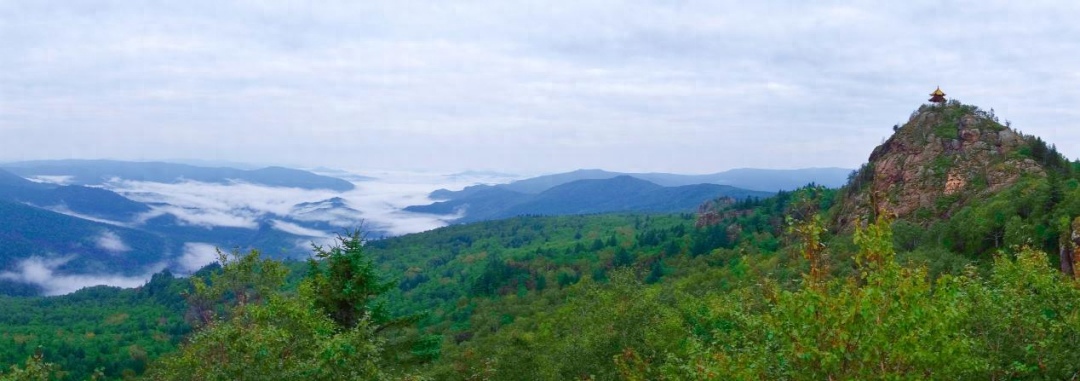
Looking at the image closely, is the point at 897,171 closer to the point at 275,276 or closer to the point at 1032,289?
the point at 1032,289

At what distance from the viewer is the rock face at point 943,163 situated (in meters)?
76.9

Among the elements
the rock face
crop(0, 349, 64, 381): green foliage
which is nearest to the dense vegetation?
crop(0, 349, 64, 381): green foliage

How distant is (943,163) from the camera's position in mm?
84500

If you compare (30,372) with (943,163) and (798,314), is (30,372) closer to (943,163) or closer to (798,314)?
(798,314)

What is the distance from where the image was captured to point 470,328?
137875mm

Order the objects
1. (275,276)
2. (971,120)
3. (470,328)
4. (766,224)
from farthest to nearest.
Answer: (766,224)
(470,328)
(971,120)
(275,276)

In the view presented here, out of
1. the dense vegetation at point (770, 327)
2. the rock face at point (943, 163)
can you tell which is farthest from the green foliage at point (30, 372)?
the rock face at point (943, 163)

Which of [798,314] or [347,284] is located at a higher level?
[798,314]

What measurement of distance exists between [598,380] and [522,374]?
17.4 metres

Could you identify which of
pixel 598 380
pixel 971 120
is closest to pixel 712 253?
pixel 971 120

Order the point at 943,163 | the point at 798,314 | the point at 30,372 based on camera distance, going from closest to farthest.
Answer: the point at 798,314 < the point at 30,372 < the point at 943,163

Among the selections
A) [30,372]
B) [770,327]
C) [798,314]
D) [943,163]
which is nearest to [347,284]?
[30,372]

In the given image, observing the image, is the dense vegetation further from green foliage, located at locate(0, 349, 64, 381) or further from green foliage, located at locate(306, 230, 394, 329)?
green foliage, located at locate(0, 349, 64, 381)

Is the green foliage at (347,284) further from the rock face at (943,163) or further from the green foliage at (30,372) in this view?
the rock face at (943,163)
